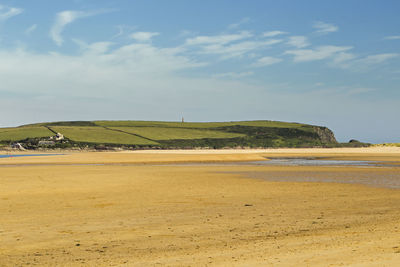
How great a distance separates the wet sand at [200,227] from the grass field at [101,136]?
340 feet

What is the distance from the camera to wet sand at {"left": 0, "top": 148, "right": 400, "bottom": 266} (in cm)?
899

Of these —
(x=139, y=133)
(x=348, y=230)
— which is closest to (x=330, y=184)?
(x=348, y=230)

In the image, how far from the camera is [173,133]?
5832 inches

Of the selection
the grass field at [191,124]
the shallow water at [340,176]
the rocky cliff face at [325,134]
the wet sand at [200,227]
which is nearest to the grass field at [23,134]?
the grass field at [191,124]

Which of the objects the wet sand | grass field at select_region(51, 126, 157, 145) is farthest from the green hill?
the wet sand

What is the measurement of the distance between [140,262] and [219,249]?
1.98 m

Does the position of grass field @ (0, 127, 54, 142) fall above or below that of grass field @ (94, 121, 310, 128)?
below

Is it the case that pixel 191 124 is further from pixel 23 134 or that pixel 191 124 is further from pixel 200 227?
pixel 200 227

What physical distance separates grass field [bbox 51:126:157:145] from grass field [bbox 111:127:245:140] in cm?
778

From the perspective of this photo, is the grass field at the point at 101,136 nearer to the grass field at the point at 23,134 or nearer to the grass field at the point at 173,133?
the grass field at the point at 23,134

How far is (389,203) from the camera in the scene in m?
16.7

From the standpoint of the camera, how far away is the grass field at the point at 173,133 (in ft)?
463

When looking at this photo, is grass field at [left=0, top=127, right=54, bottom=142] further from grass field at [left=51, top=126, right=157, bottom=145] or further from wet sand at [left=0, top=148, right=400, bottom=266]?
wet sand at [left=0, top=148, right=400, bottom=266]

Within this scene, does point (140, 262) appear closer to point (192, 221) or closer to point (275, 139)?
point (192, 221)
